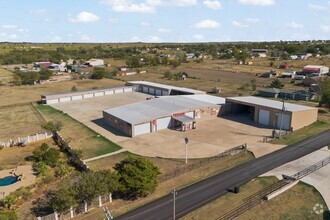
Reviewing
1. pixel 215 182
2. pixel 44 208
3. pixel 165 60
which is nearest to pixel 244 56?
pixel 165 60

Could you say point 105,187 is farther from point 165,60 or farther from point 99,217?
point 165,60

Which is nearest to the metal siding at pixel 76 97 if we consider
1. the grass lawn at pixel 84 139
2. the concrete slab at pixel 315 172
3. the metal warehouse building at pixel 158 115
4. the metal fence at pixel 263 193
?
the grass lawn at pixel 84 139

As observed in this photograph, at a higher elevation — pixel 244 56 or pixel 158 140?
pixel 244 56

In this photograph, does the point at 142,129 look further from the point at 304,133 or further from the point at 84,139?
the point at 304,133

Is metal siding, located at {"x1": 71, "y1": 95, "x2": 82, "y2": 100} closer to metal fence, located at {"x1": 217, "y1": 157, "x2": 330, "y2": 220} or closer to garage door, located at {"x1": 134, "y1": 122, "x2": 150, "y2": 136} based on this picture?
garage door, located at {"x1": 134, "y1": 122, "x2": 150, "y2": 136}

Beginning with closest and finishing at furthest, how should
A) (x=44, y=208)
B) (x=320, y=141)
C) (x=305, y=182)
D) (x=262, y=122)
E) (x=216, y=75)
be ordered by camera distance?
1. (x=44, y=208)
2. (x=305, y=182)
3. (x=320, y=141)
4. (x=262, y=122)
5. (x=216, y=75)

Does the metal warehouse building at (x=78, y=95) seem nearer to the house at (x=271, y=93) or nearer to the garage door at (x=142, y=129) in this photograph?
the garage door at (x=142, y=129)

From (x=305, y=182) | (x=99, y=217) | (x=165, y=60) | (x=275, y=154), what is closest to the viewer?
(x=99, y=217)
